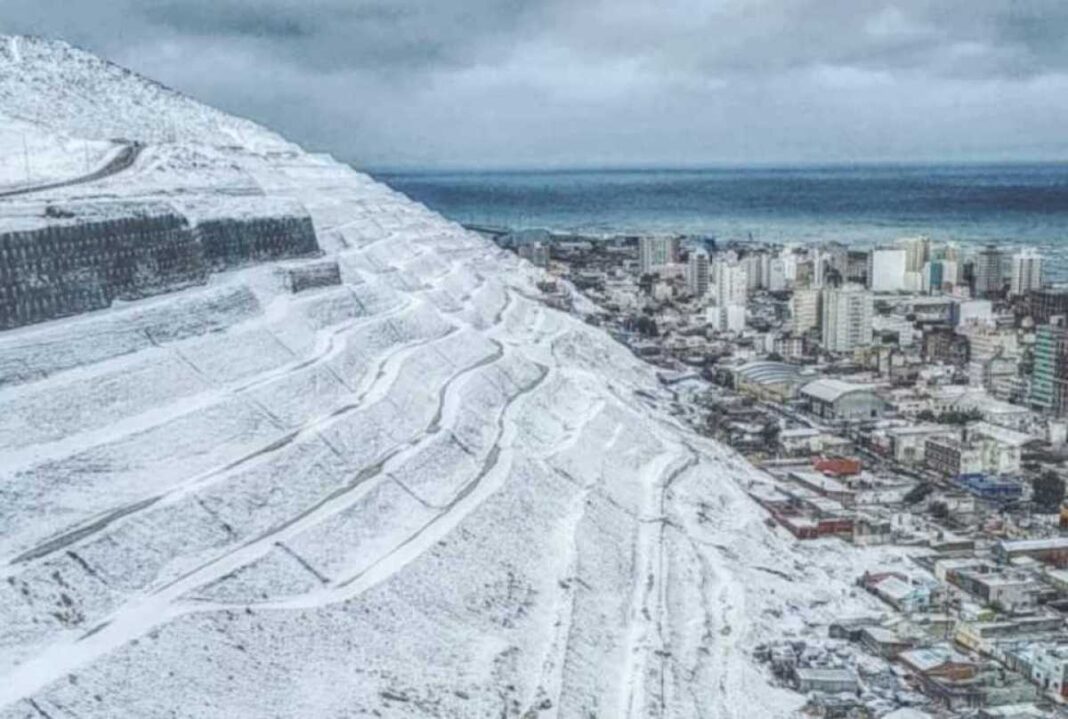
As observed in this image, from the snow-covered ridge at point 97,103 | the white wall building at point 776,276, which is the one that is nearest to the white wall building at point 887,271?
the white wall building at point 776,276

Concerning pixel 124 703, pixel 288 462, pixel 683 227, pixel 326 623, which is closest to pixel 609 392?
pixel 288 462

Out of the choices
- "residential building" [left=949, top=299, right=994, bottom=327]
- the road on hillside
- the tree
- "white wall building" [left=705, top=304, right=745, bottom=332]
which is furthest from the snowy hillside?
"residential building" [left=949, top=299, right=994, bottom=327]

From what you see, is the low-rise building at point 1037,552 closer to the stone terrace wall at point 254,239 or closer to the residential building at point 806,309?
the stone terrace wall at point 254,239

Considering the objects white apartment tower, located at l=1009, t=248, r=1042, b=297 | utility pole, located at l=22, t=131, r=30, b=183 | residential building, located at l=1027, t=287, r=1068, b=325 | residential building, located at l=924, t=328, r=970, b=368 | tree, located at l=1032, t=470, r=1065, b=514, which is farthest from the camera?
white apartment tower, located at l=1009, t=248, r=1042, b=297

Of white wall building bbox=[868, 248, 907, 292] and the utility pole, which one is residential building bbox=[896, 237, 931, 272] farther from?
the utility pole

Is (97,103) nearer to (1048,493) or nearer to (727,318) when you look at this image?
(727,318)

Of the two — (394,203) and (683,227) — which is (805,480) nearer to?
(394,203)
